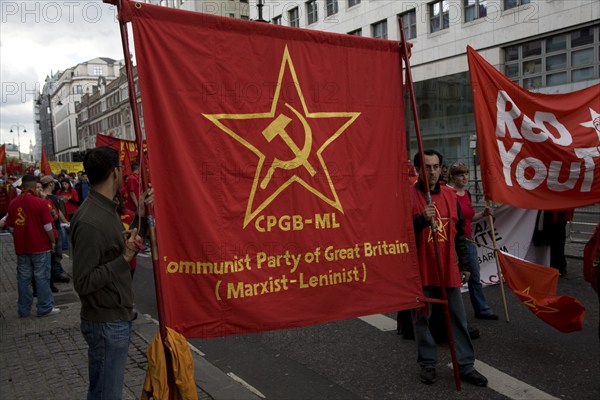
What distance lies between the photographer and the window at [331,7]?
34.2 m

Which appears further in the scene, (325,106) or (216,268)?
(325,106)

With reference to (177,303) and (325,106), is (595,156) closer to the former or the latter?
(325,106)

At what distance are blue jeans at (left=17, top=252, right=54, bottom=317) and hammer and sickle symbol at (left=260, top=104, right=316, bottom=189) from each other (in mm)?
4929

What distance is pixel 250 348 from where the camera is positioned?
5.55 metres

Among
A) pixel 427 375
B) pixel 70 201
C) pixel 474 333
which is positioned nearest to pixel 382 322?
pixel 474 333

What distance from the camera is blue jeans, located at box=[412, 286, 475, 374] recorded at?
4402 millimetres

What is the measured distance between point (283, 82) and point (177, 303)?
1.47 m

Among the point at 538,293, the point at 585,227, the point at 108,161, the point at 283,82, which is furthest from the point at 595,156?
the point at 585,227

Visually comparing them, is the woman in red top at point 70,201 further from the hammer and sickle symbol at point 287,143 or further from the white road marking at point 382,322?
the hammer and sickle symbol at point 287,143

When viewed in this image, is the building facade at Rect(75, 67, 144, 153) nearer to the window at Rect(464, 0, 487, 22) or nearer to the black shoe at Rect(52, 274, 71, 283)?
the window at Rect(464, 0, 487, 22)

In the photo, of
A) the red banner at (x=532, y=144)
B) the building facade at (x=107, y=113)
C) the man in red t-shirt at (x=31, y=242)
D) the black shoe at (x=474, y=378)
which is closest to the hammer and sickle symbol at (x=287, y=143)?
the black shoe at (x=474, y=378)

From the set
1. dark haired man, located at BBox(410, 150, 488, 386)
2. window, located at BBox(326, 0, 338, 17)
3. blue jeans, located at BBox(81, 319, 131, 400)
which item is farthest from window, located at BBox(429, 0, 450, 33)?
blue jeans, located at BBox(81, 319, 131, 400)

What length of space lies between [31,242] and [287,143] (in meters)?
4.98

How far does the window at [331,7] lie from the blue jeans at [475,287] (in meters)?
30.7
